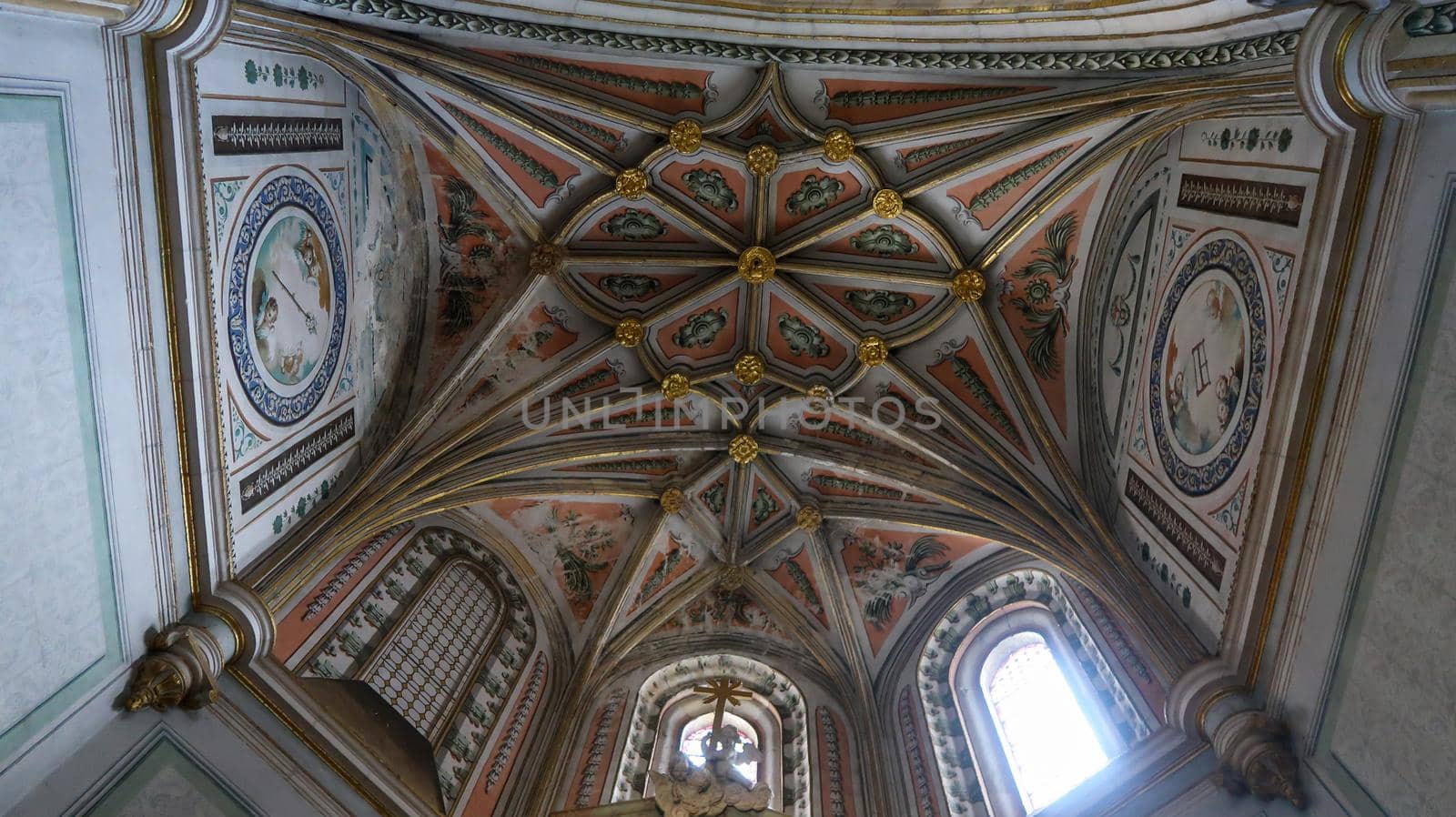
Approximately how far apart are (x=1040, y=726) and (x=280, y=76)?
31.1ft

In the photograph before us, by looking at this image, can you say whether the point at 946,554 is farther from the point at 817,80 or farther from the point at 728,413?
the point at 817,80

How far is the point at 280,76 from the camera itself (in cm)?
852

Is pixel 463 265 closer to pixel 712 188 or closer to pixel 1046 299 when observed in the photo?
pixel 712 188

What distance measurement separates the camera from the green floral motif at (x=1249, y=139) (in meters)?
7.48

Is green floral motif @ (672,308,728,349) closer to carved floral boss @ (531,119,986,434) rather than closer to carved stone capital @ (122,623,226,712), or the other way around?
carved floral boss @ (531,119,986,434)

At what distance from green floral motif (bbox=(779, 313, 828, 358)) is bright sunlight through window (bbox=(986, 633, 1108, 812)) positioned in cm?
440

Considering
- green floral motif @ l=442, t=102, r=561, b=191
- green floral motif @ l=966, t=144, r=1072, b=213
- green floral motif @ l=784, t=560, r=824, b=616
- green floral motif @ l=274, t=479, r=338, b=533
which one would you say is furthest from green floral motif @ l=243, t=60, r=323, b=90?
green floral motif @ l=784, t=560, r=824, b=616

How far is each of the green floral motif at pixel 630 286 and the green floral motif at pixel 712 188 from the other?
4.36 ft

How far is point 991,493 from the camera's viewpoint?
1199 cm

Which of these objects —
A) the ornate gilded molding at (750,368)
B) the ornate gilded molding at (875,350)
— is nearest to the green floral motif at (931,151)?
the ornate gilded molding at (875,350)

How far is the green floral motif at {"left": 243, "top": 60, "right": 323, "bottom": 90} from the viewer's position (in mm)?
8023

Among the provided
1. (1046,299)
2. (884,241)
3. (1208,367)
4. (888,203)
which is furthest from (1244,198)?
(884,241)

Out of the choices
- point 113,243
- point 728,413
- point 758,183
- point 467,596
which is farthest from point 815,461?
point 113,243

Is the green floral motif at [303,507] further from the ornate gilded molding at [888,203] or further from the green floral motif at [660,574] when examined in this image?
the ornate gilded molding at [888,203]
